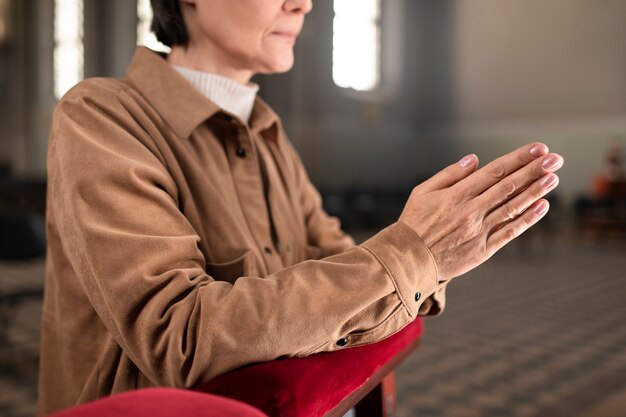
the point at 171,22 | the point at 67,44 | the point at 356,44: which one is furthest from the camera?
the point at 67,44

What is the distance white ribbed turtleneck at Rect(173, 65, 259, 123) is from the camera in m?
1.32

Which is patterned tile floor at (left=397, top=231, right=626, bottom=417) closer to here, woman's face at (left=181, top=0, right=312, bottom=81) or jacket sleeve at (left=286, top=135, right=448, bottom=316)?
jacket sleeve at (left=286, top=135, right=448, bottom=316)

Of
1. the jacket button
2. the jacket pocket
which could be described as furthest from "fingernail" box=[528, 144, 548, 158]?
the jacket pocket

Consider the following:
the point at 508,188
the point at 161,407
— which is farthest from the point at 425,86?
the point at 161,407

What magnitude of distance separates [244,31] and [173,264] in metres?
0.57

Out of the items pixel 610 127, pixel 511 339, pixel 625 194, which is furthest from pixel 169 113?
pixel 610 127

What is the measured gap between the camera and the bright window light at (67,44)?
1394 centimetres

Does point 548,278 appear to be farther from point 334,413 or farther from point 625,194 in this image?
point 334,413

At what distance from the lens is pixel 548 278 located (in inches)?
269

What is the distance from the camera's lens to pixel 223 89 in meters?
1.34

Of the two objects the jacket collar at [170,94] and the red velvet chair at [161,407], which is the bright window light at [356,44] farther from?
the red velvet chair at [161,407]

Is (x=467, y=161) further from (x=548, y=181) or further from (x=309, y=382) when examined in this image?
(x=309, y=382)

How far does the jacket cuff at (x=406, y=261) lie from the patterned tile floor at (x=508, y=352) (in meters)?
2.24

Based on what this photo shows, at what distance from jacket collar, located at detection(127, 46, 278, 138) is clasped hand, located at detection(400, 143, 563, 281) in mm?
486
